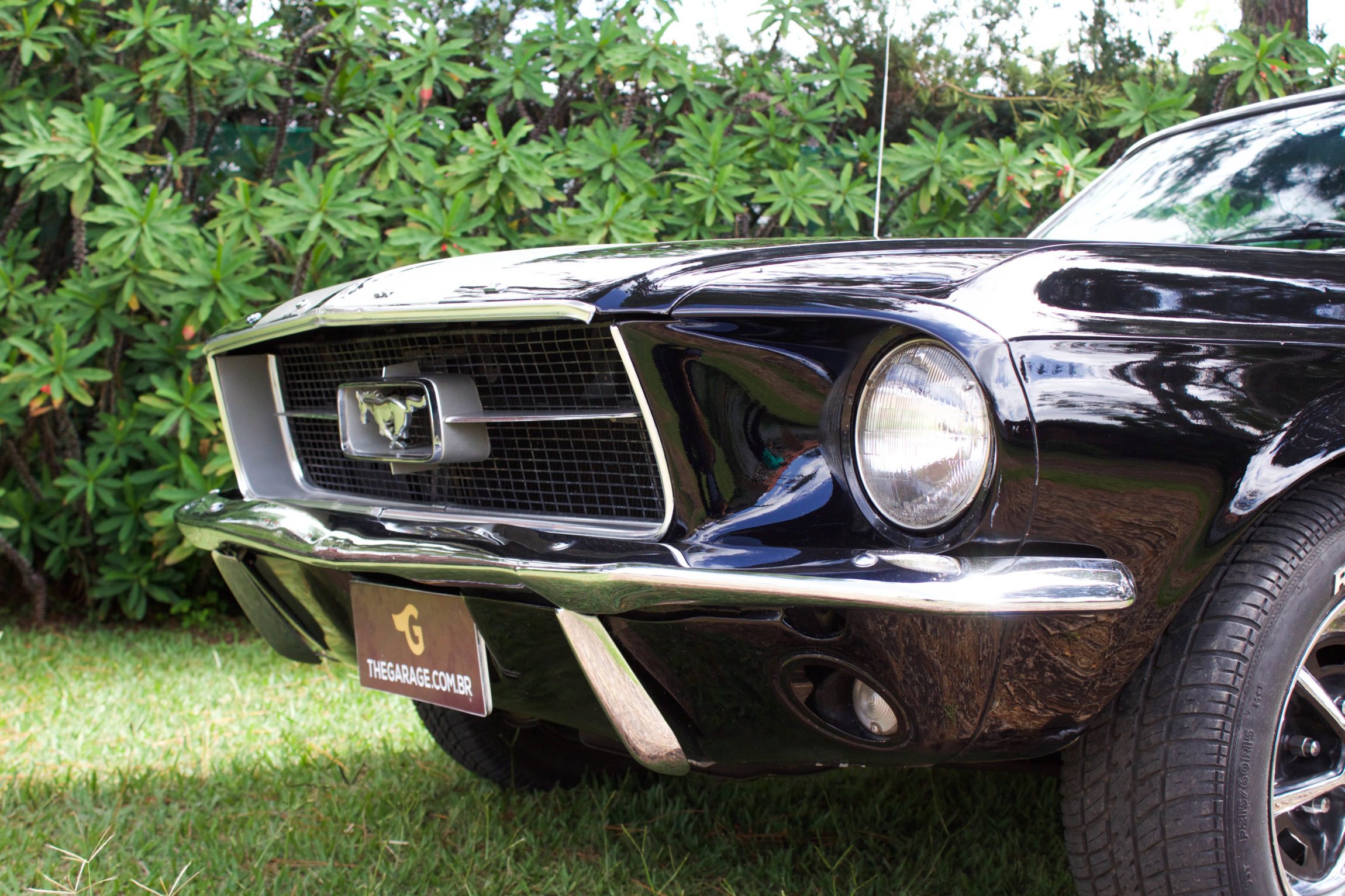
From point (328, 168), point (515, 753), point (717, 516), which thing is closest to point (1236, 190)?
point (717, 516)

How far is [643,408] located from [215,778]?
76.6 inches

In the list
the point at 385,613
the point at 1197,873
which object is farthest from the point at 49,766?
the point at 1197,873

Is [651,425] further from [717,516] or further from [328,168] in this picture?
[328,168]

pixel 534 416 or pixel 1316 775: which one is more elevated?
pixel 534 416

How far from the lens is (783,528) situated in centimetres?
139

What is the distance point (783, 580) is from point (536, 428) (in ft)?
2.05

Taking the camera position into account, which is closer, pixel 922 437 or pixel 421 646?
pixel 922 437

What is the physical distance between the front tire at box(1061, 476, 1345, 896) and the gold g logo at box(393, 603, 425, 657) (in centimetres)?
104

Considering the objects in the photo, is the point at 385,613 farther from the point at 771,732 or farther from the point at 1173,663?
the point at 1173,663

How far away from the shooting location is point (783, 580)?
129 centimetres

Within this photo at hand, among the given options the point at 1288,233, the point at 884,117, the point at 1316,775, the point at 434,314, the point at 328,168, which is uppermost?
the point at 328,168

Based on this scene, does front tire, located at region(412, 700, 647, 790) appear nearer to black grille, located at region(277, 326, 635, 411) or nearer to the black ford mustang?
the black ford mustang

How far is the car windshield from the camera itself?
2107 mm

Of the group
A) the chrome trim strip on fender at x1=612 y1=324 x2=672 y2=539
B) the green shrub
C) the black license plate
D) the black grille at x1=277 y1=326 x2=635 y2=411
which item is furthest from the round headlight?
the green shrub
